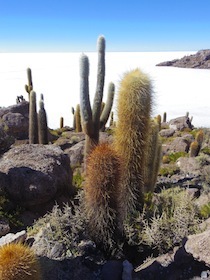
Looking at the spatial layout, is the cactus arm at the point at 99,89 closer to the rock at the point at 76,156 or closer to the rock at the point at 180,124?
the rock at the point at 76,156

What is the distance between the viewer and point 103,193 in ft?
13.0

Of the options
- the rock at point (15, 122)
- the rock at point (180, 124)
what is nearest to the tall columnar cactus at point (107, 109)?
the rock at point (15, 122)

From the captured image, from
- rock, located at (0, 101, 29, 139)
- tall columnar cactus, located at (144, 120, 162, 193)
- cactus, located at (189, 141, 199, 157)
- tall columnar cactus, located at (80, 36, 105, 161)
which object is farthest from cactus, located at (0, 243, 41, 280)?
rock, located at (0, 101, 29, 139)

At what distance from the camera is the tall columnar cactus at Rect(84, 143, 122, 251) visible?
390cm

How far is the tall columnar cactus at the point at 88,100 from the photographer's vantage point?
23.7 ft

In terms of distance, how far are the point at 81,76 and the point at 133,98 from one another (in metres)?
2.88

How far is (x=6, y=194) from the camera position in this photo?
598cm

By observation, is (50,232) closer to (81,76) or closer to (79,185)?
(79,185)

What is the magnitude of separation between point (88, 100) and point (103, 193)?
378 centimetres

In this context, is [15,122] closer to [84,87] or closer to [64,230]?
[84,87]

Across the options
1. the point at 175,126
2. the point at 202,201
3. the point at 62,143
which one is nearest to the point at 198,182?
the point at 202,201

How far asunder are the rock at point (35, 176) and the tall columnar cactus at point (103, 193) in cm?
216

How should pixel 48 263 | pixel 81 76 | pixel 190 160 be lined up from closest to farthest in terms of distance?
pixel 48 263, pixel 81 76, pixel 190 160

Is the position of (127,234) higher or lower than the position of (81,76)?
lower
